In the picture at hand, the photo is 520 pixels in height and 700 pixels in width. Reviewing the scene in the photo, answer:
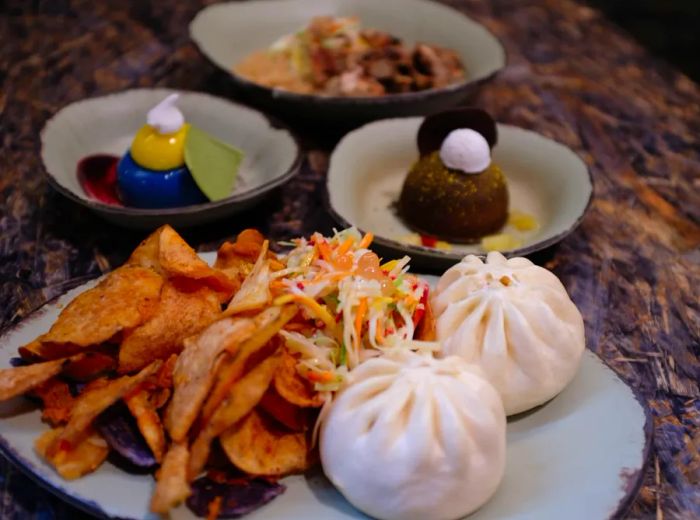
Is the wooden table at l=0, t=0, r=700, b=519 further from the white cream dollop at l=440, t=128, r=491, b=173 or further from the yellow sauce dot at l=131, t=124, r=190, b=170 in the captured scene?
the white cream dollop at l=440, t=128, r=491, b=173

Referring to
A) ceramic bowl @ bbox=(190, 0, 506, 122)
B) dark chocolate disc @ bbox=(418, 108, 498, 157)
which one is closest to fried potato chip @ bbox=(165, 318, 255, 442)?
dark chocolate disc @ bbox=(418, 108, 498, 157)

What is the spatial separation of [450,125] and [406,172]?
32cm

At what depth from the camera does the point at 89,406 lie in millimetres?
1267

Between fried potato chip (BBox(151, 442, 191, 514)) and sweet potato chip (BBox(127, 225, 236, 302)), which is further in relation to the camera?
sweet potato chip (BBox(127, 225, 236, 302))

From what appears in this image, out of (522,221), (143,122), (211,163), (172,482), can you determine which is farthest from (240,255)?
(143,122)

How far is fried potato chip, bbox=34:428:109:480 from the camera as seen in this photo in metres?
1.22

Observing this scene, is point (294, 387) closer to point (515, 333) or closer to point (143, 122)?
point (515, 333)

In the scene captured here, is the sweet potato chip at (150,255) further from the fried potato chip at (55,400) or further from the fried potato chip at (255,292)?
the fried potato chip at (55,400)

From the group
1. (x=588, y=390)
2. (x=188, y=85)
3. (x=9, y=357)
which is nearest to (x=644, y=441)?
(x=588, y=390)

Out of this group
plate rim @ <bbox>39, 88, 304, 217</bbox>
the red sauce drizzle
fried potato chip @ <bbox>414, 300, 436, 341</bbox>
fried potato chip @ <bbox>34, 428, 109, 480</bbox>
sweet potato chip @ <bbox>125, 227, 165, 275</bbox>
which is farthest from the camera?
the red sauce drizzle

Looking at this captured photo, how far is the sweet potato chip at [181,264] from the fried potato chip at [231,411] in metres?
0.32

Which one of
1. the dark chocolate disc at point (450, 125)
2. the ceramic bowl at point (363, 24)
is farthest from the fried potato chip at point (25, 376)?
the ceramic bowl at point (363, 24)

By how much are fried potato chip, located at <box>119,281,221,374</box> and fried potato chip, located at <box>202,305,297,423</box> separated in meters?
0.19

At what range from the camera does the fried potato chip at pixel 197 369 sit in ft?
4.00
